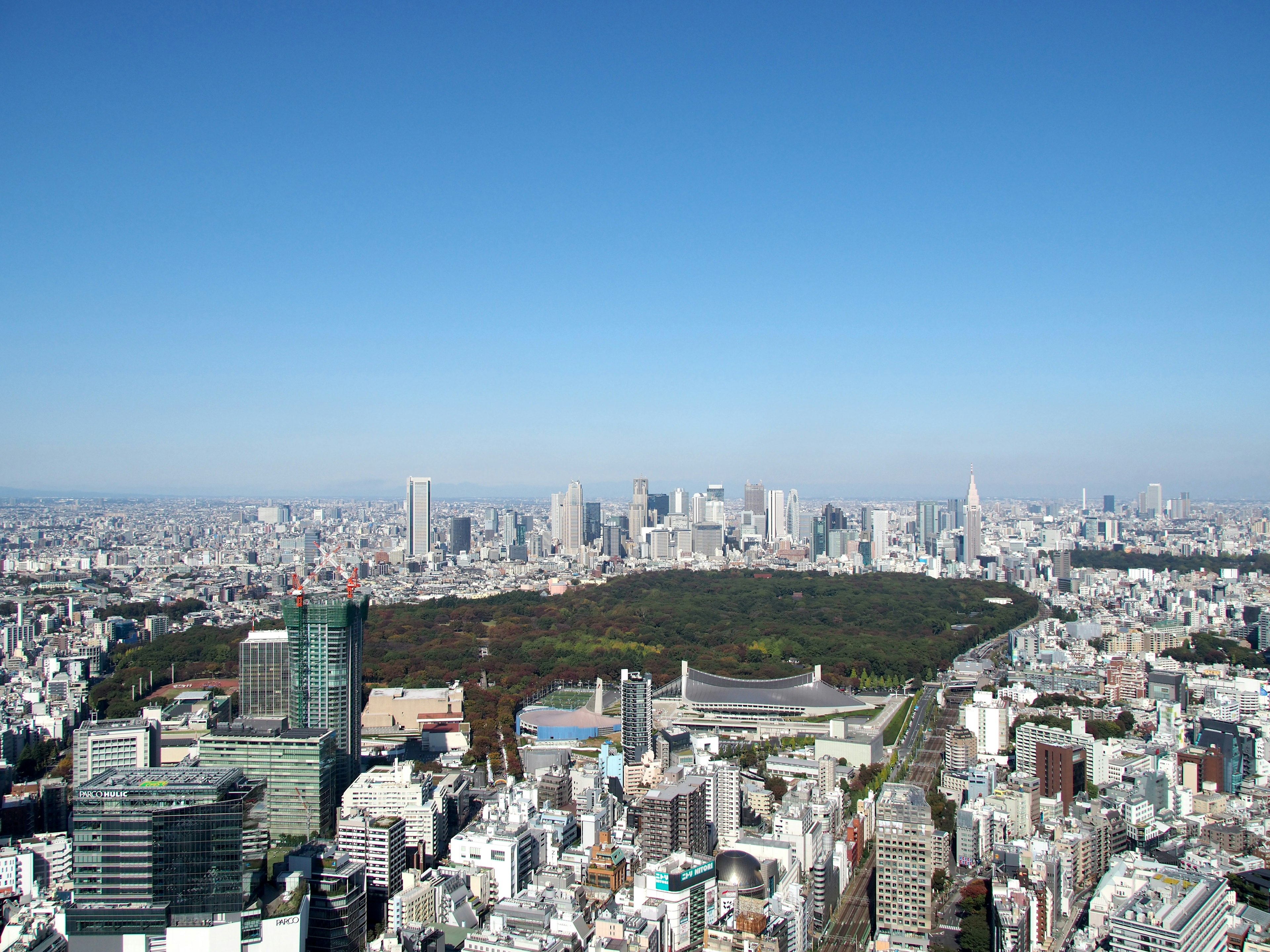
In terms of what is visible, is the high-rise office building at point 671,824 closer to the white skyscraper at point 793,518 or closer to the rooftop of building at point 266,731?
the rooftop of building at point 266,731

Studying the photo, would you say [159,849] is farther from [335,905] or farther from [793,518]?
[793,518]

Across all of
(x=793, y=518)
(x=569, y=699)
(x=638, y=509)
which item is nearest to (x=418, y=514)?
(x=638, y=509)

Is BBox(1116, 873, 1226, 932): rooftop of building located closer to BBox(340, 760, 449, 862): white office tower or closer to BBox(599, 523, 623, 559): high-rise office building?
BBox(340, 760, 449, 862): white office tower

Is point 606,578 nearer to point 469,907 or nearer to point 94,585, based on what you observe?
point 94,585

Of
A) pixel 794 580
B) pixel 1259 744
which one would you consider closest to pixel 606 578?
pixel 794 580

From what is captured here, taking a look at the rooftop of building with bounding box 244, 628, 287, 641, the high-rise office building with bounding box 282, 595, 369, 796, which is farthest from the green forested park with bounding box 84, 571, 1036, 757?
the rooftop of building with bounding box 244, 628, 287, 641
